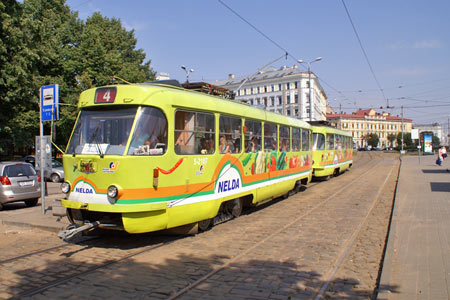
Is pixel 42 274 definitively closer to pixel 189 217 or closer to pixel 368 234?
pixel 189 217

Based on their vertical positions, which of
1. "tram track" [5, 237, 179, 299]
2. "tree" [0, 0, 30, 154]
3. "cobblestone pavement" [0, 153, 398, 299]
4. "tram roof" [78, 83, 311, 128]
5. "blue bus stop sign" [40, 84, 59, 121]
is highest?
"tree" [0, 0, 30, 154]

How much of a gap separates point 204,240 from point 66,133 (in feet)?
86.2

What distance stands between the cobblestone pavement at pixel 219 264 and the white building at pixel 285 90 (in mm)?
71575

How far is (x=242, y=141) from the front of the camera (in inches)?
372

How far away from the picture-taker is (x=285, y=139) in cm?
1281

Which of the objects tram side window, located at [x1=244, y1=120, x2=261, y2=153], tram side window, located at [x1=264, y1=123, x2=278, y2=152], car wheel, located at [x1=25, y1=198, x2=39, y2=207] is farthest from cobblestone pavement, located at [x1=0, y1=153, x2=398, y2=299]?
car wheel, located at [x1=25, y1=198, x2=39, y2=207]

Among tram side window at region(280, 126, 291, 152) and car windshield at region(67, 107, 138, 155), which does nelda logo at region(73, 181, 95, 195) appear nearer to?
car windshield at region(67, 107, 138, 155)

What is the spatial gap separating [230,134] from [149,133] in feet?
8.68

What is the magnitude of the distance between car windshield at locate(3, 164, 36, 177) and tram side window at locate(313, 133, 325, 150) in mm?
13303

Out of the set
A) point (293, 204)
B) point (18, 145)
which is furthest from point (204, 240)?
point (18, 145)

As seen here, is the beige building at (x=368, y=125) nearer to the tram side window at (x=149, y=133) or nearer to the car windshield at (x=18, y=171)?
the car windshield at (x=18, y=171)

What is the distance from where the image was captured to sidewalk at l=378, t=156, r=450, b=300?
4.87 metres

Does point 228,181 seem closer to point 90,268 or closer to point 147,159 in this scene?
point 147,159

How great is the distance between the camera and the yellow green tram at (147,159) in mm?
6395
